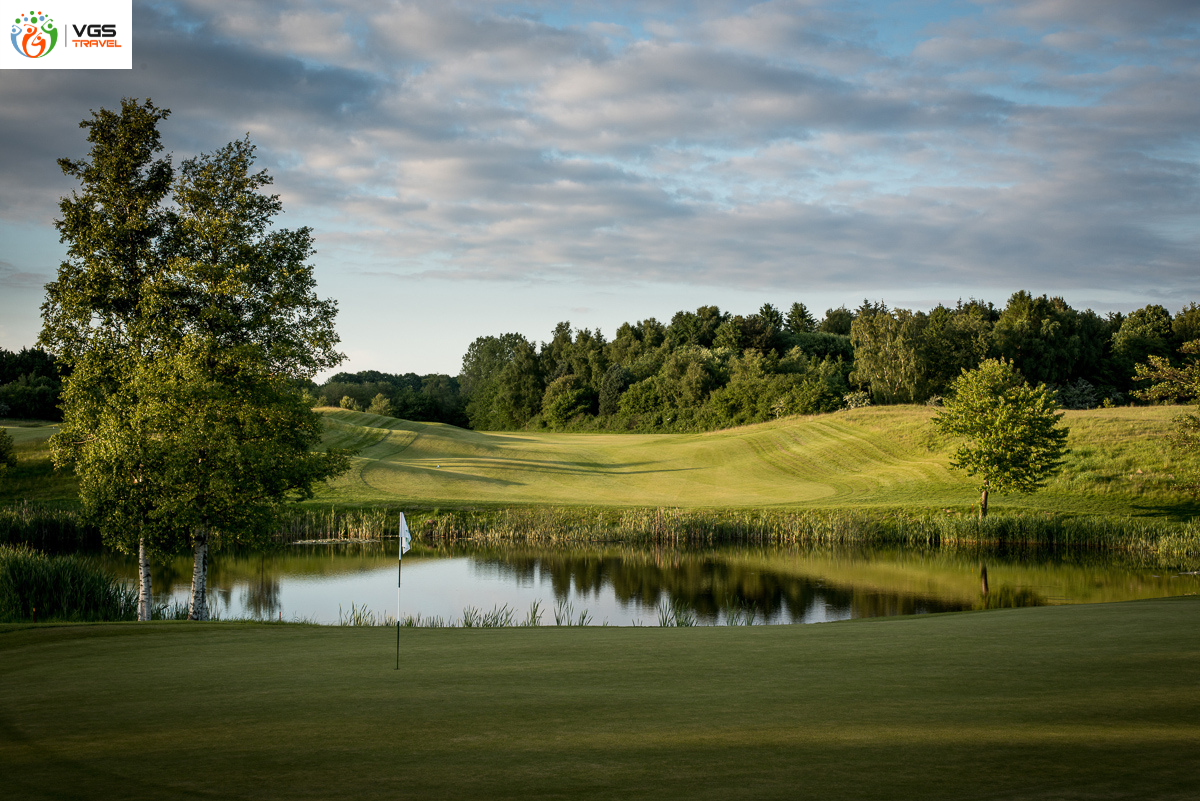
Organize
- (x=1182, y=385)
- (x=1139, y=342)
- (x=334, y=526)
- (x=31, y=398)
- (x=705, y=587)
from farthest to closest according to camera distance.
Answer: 1. (x=1139, y=342)
2. (x=31, y=398)
3. (x=334, y=526)
4. (x=1182, y=385)
5. (x=705, y=587)

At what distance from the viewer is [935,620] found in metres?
13.2

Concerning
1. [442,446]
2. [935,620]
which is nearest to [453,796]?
[935,620]

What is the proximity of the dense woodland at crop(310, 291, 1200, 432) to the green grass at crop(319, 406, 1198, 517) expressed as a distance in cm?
1708

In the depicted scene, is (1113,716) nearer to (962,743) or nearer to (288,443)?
(962,743)

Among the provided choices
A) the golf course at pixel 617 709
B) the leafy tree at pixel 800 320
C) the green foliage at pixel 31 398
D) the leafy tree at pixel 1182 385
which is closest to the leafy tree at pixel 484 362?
the leafy tree at pixel 800 320

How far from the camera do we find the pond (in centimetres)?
2170

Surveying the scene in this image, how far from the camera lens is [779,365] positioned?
8662 cm

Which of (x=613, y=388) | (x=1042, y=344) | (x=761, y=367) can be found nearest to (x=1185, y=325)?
(x=1042, y=344)

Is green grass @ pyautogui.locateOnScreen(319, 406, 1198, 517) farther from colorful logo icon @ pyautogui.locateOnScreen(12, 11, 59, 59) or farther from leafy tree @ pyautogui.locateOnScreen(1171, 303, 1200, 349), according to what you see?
leafy tree @ pyautogui.locateOnScreen(1171, 303, 1200, 349)

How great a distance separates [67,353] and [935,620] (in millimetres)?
18244

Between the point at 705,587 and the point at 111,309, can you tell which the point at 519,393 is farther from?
the point at 111,309

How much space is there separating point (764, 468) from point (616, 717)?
44513 mm

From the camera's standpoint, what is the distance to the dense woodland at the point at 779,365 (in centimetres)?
7850

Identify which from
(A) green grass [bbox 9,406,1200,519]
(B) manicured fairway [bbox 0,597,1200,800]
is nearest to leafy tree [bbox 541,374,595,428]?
(A) green grass [bbox 9,406,1200,519]
